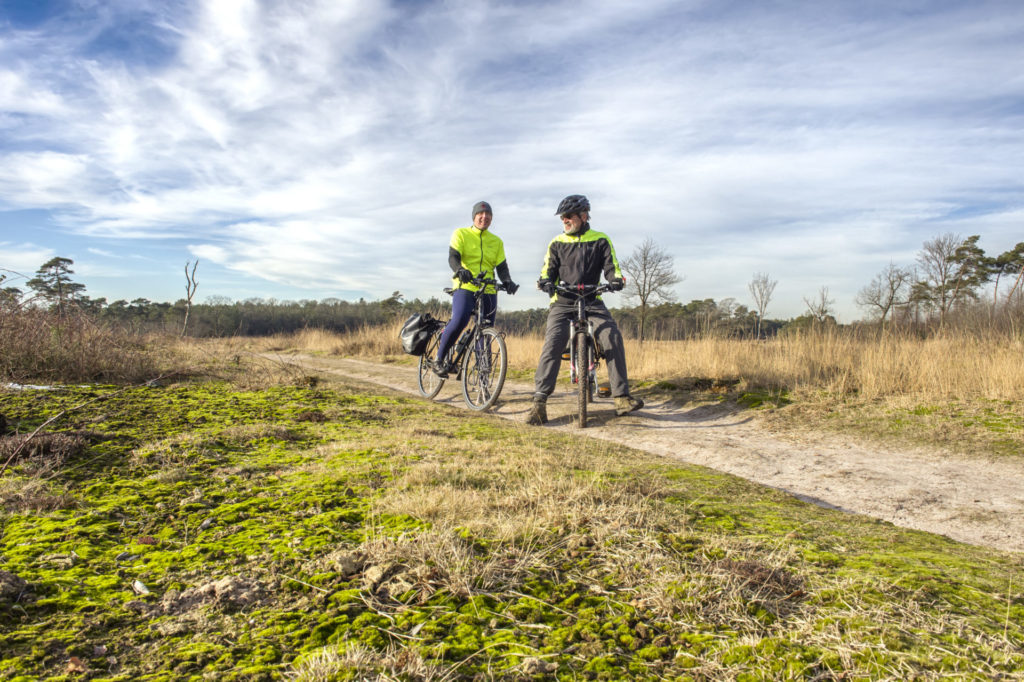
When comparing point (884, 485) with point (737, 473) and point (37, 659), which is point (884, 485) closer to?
point (737, 473)

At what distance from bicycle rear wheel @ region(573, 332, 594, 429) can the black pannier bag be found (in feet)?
8.88

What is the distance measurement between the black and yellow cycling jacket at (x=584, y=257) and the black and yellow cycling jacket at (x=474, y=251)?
928 mm

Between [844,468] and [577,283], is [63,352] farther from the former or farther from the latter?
[844,468]

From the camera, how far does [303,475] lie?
298cm

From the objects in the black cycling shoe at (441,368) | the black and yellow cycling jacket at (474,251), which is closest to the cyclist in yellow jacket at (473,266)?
the black and yellow cycling jacket at (474,251)

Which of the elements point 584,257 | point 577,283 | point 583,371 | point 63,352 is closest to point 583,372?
point 583,371

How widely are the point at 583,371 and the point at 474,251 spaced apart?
2439mm

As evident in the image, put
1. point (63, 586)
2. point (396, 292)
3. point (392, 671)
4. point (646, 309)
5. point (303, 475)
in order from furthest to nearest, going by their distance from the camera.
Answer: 1. point (646, 309)
2. point (396, 292)
3. point (303, 475)
4. point (63, 586)
5. point (392, 671)

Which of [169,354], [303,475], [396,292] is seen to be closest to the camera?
[303,475]

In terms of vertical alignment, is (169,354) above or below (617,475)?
above

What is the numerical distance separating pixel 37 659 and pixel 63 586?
0.42 meters

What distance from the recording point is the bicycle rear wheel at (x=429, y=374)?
344 inches

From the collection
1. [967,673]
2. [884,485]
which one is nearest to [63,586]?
[967,673]

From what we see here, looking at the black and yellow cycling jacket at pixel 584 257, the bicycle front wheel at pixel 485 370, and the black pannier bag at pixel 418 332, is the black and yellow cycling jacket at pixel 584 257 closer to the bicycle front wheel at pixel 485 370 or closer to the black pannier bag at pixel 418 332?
the bicycle front wheel at pixel 485 370
